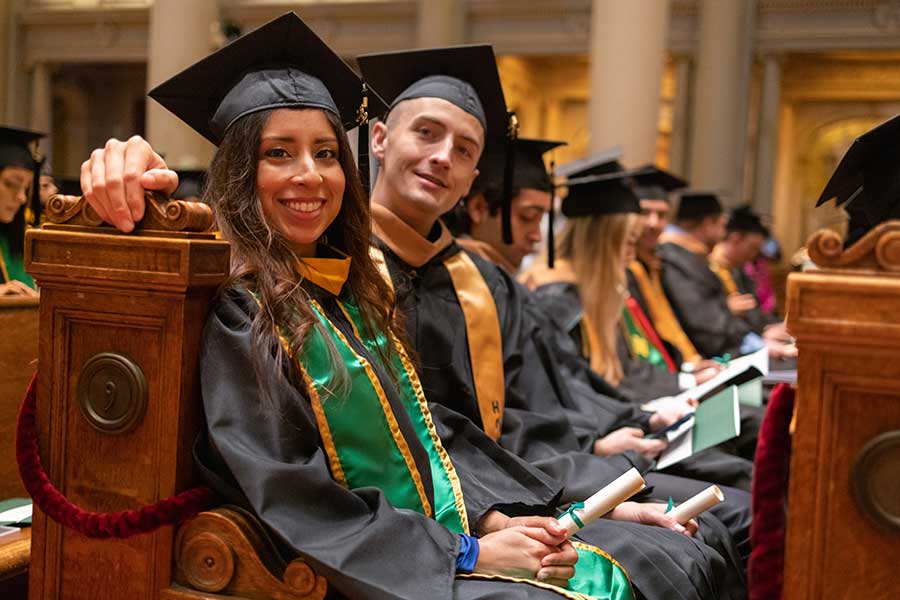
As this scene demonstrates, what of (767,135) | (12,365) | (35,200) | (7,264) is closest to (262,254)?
(12,365)

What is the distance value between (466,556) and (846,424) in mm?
811

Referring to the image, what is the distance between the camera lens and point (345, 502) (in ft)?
5.81

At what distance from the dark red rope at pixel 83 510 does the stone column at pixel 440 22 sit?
13799 mm

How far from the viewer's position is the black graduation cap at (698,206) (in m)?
8.46

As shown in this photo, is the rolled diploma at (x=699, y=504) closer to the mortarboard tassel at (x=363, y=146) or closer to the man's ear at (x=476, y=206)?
the mortarboard tassel at (x=363, y=146)

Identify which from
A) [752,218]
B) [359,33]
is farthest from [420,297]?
[359,33]

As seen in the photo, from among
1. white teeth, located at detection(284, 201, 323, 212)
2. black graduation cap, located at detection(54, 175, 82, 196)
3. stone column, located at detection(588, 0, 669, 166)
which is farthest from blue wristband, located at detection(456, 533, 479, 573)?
stone column, located at detection(588, 0, 669, 166)

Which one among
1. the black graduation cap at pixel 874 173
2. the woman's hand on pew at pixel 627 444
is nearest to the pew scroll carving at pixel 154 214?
the black graduation cap at pixel 874 173

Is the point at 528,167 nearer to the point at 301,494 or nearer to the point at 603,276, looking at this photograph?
the point at 603,276

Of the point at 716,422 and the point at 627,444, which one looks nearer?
the point at 716,422

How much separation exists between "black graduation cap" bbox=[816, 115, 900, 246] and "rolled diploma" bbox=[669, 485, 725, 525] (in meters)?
0.69

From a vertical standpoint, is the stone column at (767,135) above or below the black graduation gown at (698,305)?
above

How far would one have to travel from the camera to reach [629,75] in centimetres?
820

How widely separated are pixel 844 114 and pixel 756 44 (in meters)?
4.02
